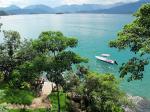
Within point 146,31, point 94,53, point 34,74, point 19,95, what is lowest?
point 94,53

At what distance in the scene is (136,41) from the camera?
21734 mm

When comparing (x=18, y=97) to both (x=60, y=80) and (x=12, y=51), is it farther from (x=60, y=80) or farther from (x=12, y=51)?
(x=12, y=51)

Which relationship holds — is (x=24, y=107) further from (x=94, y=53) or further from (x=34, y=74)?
(x=94, y=53)

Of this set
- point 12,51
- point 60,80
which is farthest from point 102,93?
point 12,51

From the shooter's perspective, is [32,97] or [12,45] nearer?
[32,97]

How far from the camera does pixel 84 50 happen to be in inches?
5094

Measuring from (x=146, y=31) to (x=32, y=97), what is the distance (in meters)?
31.5

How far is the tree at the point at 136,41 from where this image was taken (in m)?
21.6

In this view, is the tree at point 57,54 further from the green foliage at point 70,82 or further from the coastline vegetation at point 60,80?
the green foliage at point 70,82

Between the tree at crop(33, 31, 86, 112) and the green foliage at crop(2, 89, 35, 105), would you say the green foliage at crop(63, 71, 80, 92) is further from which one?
the green foliage at crop(2, 89, 35, 105)

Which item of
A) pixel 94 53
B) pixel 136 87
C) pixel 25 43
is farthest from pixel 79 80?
pixel 94 53

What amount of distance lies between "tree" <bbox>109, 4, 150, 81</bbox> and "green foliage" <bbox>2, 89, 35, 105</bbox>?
90.7 ft

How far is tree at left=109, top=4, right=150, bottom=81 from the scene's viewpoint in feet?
71.0

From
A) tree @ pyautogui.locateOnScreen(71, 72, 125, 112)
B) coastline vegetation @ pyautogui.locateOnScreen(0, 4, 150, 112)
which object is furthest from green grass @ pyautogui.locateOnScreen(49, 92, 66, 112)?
tree @ pyautogui.locateOnScreen(71, 72, 125, 112)
